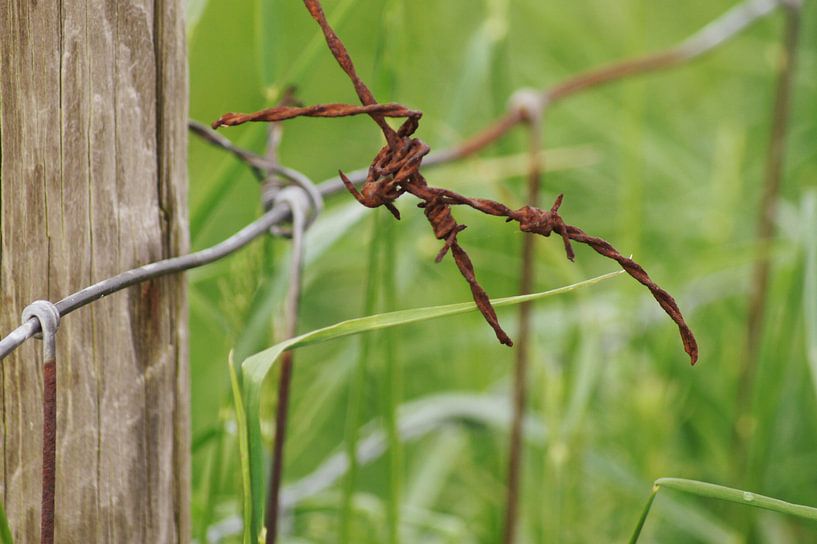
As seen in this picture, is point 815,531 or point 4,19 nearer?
point 4,19

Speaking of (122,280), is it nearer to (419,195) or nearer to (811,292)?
(419,195)

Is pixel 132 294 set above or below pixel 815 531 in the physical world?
below

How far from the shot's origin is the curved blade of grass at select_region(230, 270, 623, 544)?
0.45 metres

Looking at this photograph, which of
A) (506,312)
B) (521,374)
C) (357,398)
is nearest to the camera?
(357,398)

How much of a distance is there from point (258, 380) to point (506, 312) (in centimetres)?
115

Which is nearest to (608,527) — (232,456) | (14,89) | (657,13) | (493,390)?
(493,390)

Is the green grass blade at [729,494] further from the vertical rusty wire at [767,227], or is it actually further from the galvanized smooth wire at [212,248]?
the vertical rusty wire at [767,227]

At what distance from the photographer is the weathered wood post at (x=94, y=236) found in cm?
44

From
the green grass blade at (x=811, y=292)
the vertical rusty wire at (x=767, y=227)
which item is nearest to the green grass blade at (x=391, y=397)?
the green grass blade at (x=811, y=292)

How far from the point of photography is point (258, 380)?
0.46m

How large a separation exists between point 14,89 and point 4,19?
0.11 ft

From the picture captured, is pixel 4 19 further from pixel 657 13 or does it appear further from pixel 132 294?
pixel 657 13

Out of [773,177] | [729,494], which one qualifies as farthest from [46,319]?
[773,177]

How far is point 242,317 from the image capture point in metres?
0.66
